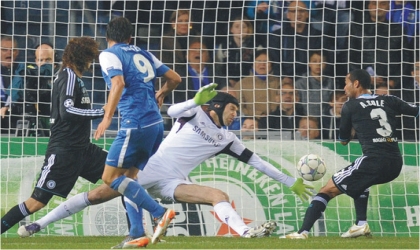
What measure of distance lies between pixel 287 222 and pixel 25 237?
312 centimetres

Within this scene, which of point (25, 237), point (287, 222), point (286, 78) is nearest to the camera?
point (25, 237)

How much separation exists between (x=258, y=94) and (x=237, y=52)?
651 millimetres

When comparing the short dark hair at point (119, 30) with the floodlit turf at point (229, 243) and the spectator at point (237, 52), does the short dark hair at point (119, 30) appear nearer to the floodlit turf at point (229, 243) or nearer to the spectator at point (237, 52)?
the floodlit turf at point (229, 243)

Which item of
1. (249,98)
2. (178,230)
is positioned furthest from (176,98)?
(178,230)

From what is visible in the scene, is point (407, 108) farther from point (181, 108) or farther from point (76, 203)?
point (76, 203)

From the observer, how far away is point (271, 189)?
11.6 m

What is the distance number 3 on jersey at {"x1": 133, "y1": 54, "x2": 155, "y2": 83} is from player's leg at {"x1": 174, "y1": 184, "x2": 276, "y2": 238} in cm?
140

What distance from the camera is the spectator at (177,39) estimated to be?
1254 centimetres

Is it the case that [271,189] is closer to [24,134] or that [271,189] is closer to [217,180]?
[217,180]

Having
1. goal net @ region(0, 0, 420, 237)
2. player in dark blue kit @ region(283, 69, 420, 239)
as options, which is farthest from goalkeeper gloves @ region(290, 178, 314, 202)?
goal net @ region(0, 0, 420, 237)

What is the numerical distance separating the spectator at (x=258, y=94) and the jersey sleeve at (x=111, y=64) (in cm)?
408

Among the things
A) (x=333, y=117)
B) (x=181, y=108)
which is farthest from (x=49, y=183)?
(x=333, y=117)

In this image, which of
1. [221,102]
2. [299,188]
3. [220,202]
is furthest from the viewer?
[299,188]

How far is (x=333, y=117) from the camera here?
12.3 meters
